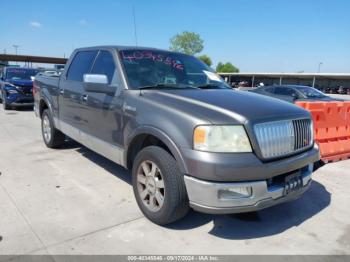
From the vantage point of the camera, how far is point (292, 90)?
12.8 m

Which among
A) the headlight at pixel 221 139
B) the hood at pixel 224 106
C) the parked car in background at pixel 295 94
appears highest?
the hood at pixel 224 106

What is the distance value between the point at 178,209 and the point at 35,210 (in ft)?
5.65

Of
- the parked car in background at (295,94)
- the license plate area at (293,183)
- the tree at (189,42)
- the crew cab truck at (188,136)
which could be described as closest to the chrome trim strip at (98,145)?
the crew cab truck at (188,136)

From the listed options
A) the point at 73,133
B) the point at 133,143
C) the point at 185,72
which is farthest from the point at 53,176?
the point at 185,72

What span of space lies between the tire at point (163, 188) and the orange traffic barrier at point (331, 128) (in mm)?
3680

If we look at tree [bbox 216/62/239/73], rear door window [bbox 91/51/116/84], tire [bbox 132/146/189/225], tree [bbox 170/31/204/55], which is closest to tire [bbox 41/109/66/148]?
rear door window [bbox 91/51/116/84]

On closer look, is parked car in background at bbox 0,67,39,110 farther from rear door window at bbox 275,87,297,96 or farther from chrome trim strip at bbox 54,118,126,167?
rear door window at bbox 275,87,297,96

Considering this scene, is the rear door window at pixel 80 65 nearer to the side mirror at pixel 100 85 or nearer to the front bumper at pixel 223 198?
the side mirror at pixel 100 85

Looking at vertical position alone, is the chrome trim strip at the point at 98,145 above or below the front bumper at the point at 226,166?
below

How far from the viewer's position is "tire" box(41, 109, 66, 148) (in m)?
6.08

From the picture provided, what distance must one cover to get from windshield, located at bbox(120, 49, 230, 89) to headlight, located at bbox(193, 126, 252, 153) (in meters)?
1.18

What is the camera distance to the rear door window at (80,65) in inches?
189

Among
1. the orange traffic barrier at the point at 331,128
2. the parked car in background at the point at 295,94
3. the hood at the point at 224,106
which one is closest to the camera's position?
the hood at the point at 224,106

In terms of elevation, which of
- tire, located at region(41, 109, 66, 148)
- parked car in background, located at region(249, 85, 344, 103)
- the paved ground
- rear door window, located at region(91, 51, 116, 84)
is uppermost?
rear door window, located at region(91, 51, 116, 84)
